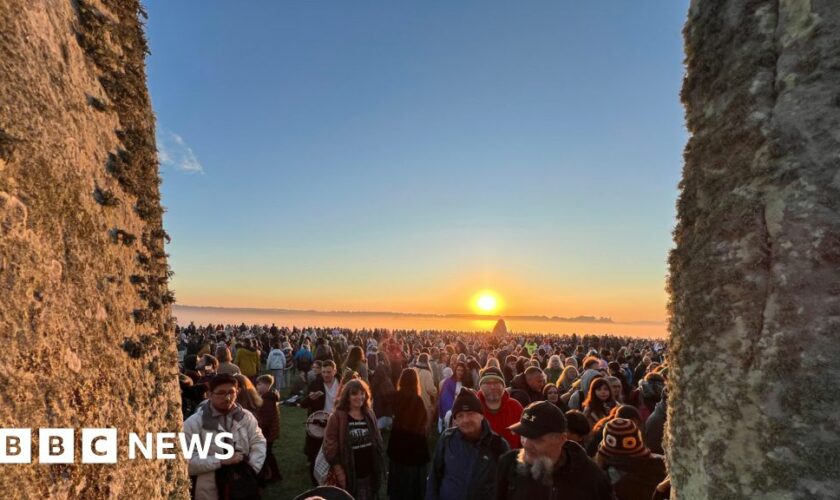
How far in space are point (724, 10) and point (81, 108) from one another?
2.78 metres

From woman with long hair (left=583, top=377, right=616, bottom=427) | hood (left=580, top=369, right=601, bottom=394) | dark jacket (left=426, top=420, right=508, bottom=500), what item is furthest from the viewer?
hood (left=580, top=369, right=601, bottom=394)

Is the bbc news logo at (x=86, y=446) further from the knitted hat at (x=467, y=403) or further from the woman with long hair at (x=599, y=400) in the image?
the woman with long hair at (x=599, y=400)

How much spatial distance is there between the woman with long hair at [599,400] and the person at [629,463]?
6.63 ft

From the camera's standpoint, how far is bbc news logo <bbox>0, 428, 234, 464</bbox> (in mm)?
1692

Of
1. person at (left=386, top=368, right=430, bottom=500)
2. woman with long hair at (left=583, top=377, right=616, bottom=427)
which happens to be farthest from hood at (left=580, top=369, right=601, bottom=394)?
person at (left=386, top=368, right=430, bottom=500)

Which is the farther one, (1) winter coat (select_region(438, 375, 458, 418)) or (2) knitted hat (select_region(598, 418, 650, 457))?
(1) winter coat (select_region(438, 375, 458, 418))

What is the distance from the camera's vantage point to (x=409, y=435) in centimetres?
574

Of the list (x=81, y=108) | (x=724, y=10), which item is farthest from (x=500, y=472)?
(x=81, y=108)

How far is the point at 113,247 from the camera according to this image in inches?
97.7

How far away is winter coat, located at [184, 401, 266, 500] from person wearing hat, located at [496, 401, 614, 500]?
8.29 ft

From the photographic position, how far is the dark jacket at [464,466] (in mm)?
3984

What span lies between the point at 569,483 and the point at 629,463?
91cm

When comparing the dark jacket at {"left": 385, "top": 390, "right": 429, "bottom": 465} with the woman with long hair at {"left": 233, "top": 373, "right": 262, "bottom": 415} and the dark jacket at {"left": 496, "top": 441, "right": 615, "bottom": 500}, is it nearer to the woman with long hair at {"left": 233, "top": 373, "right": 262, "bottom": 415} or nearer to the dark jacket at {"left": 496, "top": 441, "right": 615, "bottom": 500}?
the woman with long hair at {"left": 233, "top": 373, "right": 262, "bottom": 415}

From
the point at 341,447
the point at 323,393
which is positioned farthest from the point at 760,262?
the point at 323,393
